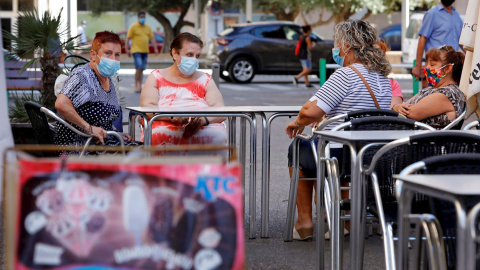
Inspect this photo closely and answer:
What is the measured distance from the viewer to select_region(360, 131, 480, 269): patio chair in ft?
12.1

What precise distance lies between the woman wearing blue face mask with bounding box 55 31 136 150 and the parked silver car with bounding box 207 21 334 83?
16.6m

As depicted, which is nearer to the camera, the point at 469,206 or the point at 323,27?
the point at 469,206

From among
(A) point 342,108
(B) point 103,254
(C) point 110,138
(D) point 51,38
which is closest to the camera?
(B) point 103,254

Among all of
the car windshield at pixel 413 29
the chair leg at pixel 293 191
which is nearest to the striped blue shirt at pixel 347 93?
the chair leg at pixel 293 191

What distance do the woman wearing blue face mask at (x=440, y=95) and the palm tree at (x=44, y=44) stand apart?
3.65m

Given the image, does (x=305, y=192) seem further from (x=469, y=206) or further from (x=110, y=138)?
(x=469, y=206)

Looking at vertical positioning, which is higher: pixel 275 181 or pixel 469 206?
pixel 469 206

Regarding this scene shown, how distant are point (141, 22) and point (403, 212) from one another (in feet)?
57.1

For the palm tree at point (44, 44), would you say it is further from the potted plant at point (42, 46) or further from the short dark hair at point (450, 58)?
the short dark hair at point (450, 58)

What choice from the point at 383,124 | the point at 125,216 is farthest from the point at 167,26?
the point at 125,216

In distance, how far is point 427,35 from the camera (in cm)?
1024

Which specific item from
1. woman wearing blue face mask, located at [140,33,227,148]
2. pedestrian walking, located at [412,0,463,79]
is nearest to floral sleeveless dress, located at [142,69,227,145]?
woman wearing blue face mask, located at [140,33,227,148]

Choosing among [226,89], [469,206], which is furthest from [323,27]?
[469,206]

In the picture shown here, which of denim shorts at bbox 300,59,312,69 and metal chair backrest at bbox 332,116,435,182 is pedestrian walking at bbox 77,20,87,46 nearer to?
metal chair backrest at bbox 332,116,435,182
